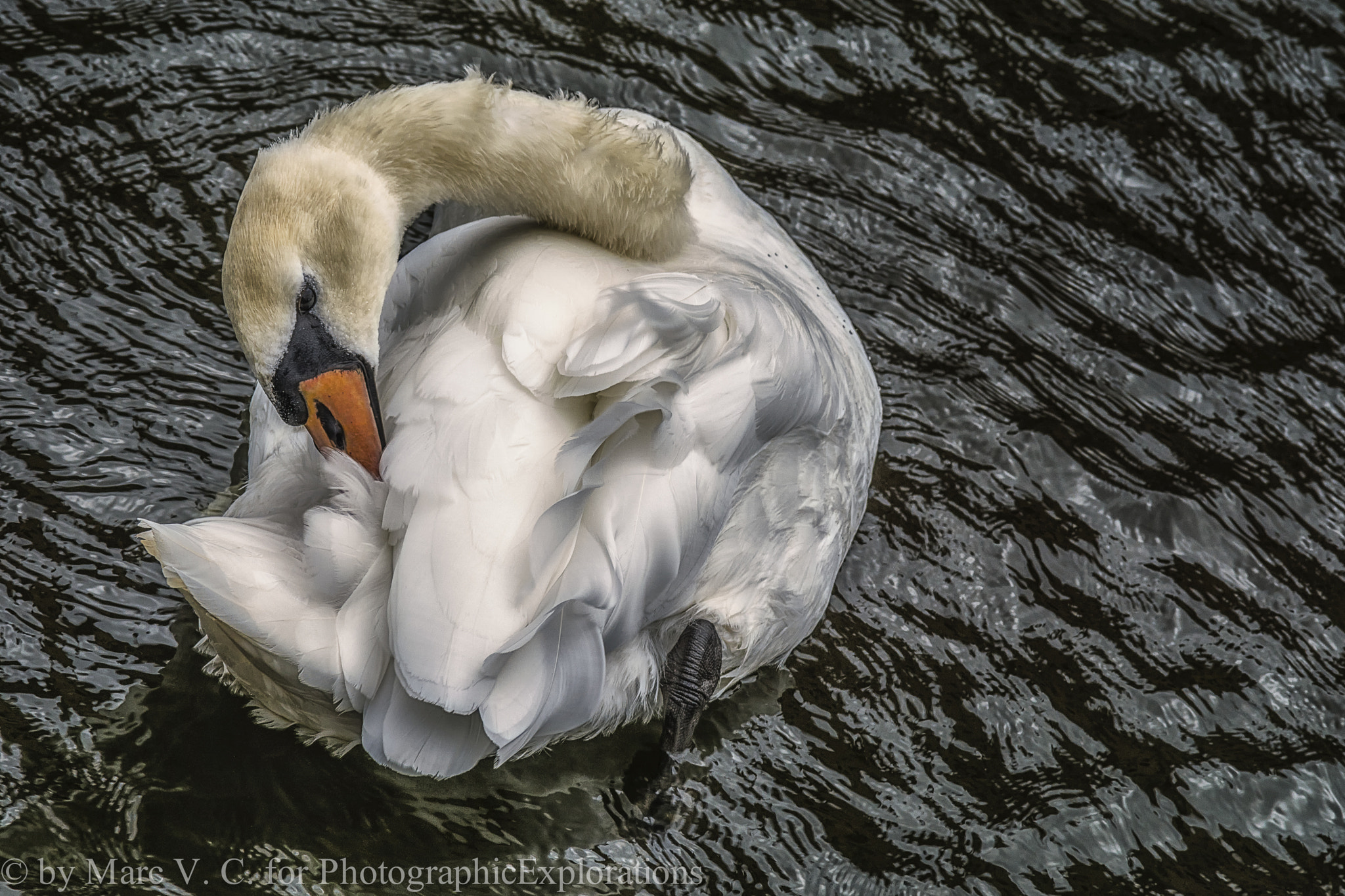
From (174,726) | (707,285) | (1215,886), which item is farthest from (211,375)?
(1215,886)

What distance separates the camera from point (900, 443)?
4.16 m

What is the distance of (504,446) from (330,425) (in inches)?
18.2

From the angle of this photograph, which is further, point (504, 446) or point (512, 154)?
point (512, 154)

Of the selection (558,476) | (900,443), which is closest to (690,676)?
(558,476)

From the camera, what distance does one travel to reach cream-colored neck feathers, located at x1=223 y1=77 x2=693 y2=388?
2854 mm

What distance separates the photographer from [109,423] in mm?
3756

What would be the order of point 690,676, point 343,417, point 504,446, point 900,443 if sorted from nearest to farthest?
point 504,446, point 343,417, point 690,676, point 900,443

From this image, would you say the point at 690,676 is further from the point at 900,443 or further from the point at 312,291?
the point at 900,443

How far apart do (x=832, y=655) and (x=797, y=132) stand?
222cm

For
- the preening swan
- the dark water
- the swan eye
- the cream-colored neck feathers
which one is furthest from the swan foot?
the swan eye

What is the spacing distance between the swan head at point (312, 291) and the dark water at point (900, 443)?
78cm

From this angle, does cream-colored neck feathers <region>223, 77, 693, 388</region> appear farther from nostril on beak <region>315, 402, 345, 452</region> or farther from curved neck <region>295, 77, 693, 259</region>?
nostril on beak <region>315, 402, 345, 452</region>

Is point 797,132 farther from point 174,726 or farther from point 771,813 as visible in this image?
point 174,726

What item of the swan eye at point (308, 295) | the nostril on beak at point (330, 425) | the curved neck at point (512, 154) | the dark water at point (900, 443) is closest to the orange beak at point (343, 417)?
the nostril on beak at point (330, 425)
